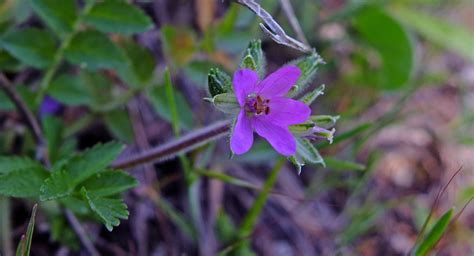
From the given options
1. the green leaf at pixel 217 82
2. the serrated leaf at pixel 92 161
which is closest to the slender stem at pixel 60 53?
the serrated leaf at pixel 92 161

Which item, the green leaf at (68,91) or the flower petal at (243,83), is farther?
the green leaf at (68,91)

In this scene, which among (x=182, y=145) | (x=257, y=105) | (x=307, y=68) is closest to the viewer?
(x=257, y=105)

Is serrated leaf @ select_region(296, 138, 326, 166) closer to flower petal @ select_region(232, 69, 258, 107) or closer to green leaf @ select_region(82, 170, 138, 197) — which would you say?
flower petal @ select_region(232, 69, 258, 107)

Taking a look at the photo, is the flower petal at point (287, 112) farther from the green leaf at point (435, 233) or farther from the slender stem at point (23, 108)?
the slender stem at point (23, 108)

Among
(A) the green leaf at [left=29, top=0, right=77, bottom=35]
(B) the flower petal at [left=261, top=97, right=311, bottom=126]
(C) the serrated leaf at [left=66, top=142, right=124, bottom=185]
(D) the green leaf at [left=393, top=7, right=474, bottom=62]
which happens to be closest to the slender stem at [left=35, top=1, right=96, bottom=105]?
(A) the green leaf at [left=29, top=0, right=77, bottom=35]

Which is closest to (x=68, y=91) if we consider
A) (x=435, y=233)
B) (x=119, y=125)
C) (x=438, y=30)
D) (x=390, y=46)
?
(x=119, y=125)

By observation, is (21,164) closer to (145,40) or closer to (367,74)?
(145,40)

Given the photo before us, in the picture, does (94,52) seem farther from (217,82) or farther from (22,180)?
(217,82)
